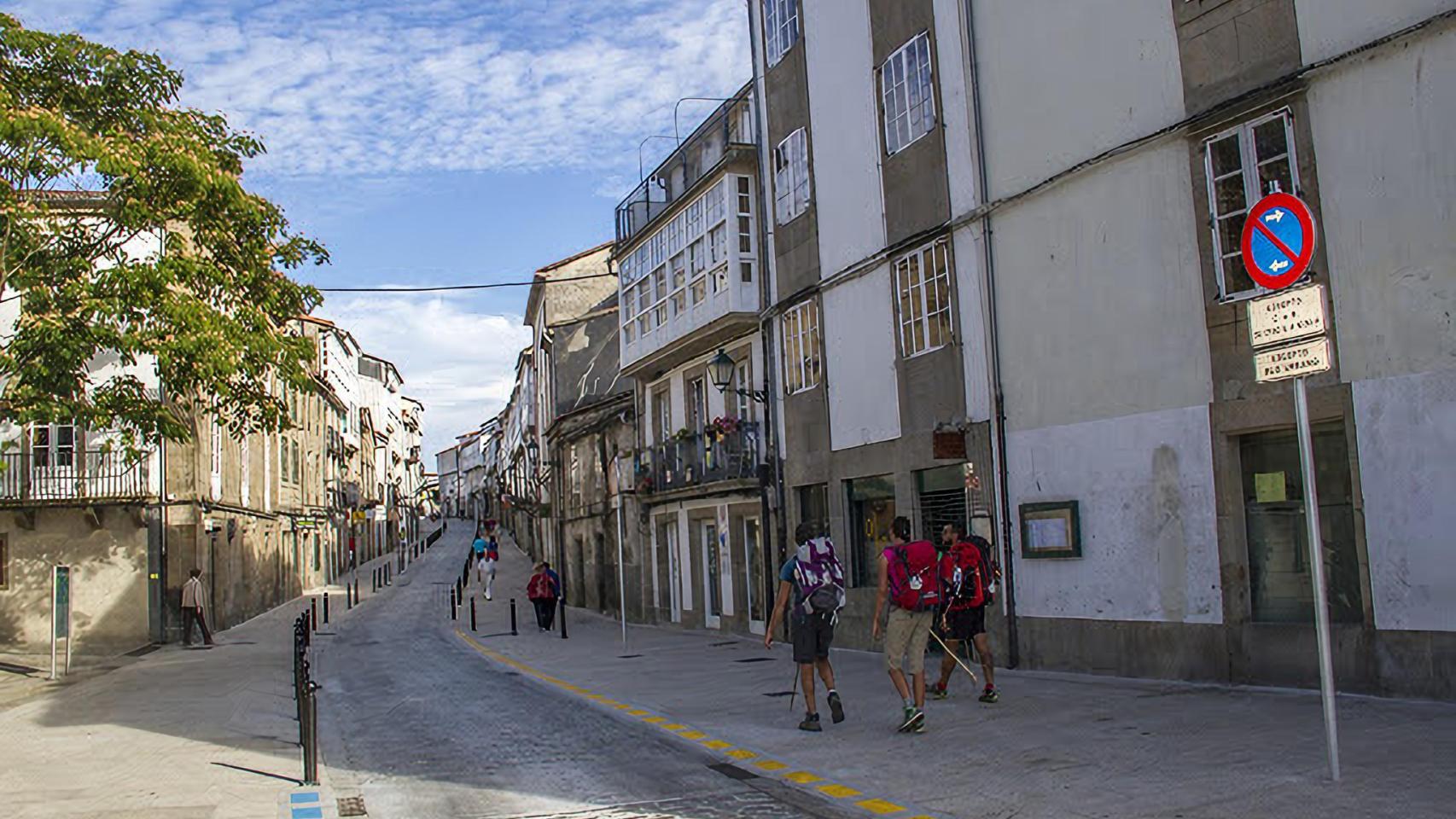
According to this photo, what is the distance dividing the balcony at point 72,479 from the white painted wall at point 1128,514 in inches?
746

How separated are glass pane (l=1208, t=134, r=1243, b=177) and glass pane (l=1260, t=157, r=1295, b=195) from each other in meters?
0.27

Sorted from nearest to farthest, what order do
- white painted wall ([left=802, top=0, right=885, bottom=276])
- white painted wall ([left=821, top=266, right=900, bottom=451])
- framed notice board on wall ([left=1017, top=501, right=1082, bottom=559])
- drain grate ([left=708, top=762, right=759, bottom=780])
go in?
drain grate ([left=708, top=762, right=759, bottom=780]) < framed notice board on wall ([left=1017, top=501, right=1082, bottom=559]) < white painted wall ([left=821, top=266, right=900, bottom=451]) < white painted wall ([left=802, top=0, right=885, bottom=276])

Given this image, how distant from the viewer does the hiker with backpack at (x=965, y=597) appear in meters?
11.7

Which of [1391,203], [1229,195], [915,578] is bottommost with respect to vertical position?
[915,578]

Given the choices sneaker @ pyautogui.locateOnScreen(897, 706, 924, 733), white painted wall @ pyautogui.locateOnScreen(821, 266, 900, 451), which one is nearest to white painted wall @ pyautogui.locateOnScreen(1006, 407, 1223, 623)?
white painted wall @ pyautogui.locateOnScreen(821, 266, 900, 451)

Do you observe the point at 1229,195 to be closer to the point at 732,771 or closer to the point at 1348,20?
the point at 1348,20

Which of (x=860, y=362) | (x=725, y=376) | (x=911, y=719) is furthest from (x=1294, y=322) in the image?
(x=725, y=376)

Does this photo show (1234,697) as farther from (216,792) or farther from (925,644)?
(216,792)

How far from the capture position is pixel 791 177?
2062 cm

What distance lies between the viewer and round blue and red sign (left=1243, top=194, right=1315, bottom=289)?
23.5 ft

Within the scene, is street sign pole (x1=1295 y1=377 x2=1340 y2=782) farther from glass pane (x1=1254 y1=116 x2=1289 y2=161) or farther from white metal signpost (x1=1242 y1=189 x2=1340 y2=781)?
glass pane (x1=1254 y1=116 x2=1289 y2=161)

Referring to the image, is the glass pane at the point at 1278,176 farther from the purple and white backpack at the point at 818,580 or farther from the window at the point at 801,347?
the window at the point at 801,347

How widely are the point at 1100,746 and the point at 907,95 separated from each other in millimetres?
10325

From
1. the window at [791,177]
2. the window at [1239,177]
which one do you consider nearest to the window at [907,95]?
the window at [791,177]
